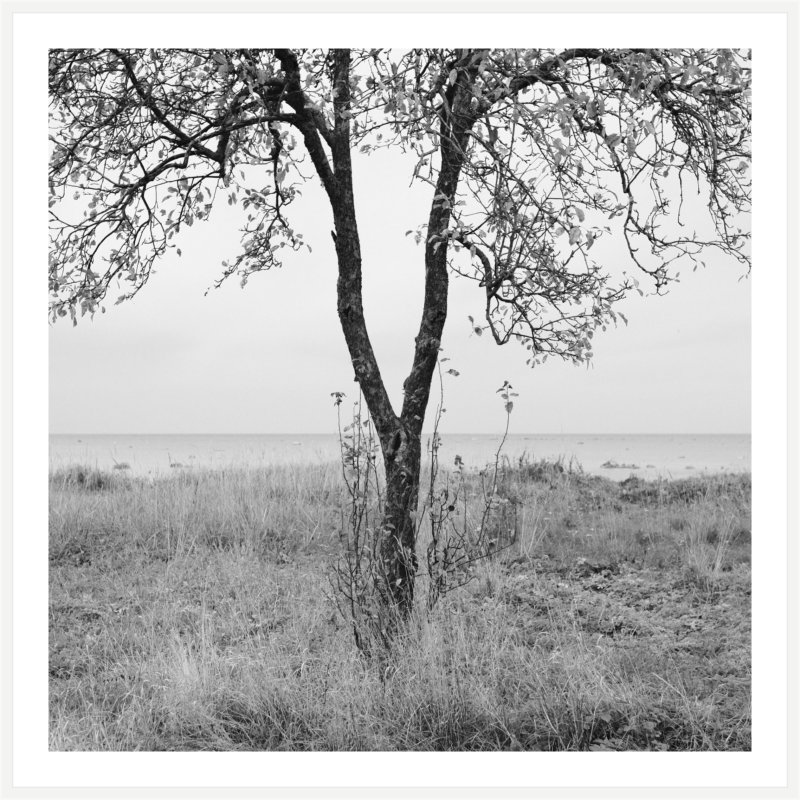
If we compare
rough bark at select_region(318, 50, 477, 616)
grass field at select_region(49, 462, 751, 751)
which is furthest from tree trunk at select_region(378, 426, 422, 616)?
grass field at select_region(49, 462, 751, 751)

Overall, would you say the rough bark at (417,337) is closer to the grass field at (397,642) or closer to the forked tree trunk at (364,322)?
the forked tree trunk at (364,322)

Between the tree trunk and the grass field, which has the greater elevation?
the tree trunk

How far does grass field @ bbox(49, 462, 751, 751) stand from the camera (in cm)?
390

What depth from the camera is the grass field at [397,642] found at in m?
3.90

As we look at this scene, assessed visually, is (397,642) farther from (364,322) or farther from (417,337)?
(364,322)

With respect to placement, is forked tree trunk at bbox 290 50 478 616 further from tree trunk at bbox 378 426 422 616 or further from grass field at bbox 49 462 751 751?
grass field at bbox 49 462 751 751

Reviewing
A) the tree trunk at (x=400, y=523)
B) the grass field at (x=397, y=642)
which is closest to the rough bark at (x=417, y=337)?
the tree trunk at (x=400, y=523)

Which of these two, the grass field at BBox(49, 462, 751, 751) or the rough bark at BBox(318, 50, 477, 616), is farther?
the rough bark at BBox(318, 50, 477, 616)

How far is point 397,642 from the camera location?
14.2 ft

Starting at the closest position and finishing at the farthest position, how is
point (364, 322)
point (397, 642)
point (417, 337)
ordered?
1. point (397, 642)
2. point (417, 337)
3. point (364, 322)

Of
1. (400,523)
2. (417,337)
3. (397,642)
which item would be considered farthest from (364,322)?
(397,642)
